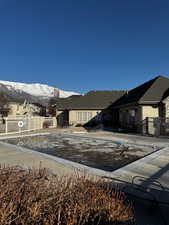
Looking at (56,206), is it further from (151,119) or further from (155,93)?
(155,93)

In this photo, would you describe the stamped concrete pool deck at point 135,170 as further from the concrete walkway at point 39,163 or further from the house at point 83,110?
the house at point 83,110

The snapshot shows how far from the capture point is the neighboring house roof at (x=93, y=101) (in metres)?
26.2

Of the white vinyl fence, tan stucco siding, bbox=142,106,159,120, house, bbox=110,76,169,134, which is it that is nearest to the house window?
the white vinyl fence

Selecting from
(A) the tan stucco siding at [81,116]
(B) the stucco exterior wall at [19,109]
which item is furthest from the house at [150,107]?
(B) the stucco exterior wall at [19,109]

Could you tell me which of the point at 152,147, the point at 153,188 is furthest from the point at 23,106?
the point at 153,188

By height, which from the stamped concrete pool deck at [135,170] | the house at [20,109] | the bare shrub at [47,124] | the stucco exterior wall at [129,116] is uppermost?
the house at [20,109]

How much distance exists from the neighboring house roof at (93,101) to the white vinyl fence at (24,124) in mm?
4648

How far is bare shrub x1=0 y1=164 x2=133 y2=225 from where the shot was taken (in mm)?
1784

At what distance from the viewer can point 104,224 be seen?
1.93m

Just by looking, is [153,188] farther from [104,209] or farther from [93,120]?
[93,120]

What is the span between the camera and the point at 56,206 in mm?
2039

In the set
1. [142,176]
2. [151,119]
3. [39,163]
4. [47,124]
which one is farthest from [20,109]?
[142,176]

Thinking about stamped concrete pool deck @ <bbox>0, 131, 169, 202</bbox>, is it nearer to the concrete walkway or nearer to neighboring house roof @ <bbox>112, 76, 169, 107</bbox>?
the concrete walkway

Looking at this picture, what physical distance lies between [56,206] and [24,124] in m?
18.1
